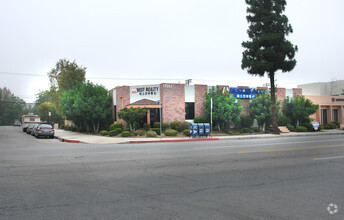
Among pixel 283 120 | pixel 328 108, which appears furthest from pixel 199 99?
pixel 328 108

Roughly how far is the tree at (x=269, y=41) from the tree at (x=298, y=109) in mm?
4857

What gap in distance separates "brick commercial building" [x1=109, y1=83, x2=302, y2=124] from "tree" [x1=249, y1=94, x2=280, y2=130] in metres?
1.29

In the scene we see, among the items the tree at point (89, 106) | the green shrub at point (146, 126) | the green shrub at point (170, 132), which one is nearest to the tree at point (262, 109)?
the green shrub at point (170, 132)

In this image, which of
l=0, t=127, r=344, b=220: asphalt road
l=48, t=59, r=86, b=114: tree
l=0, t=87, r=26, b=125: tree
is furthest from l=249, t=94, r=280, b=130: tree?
l=0, t=87, r=26, b=125: tree

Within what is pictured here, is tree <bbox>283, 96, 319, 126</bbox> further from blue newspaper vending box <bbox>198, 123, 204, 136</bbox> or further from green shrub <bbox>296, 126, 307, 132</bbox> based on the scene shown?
blue newspaper vending box <bbox>198, 123, 204, 136</bbox>

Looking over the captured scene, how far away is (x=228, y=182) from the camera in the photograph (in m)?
6.82

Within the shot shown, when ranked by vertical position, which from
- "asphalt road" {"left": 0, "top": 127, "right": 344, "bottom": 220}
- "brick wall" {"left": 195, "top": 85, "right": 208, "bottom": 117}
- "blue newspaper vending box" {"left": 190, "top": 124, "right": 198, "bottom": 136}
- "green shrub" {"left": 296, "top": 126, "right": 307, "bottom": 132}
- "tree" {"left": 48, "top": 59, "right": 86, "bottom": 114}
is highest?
"tree" {"left": 48, "top": 59, "right": 86, "bottom": 114}

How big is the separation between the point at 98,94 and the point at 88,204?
91.9 ft

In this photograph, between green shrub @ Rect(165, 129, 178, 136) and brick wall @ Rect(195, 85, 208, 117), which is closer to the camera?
green shrub @ Rect(165, 129, 178, 136)

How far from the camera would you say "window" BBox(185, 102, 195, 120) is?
2988 centimetres

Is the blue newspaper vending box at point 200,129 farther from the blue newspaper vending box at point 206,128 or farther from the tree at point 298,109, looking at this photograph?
the tree at point 298,109

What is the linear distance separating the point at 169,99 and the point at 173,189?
22.9 m

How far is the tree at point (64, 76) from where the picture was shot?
47.9 meters

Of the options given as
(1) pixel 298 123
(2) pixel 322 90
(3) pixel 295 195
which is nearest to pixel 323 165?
(3) pixel 295 195
